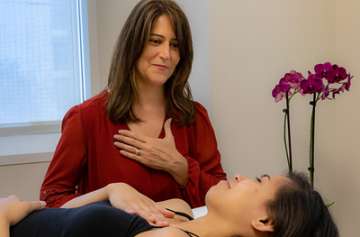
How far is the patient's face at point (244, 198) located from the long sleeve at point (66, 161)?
0.49 metres

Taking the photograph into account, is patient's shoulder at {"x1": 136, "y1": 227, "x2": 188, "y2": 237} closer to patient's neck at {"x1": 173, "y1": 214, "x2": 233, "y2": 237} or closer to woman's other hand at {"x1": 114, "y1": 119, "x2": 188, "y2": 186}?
patient's neck at {"x1": 173, "y1": 214, "x2": 233, "y2": 237}

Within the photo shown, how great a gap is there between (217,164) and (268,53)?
562 millimetres

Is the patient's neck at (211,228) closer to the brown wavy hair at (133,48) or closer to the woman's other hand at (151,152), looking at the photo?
the woman's other hand at (151,152)

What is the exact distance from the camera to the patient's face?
1.23 meters

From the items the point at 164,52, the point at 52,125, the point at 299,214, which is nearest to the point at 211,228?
the point at 299,214

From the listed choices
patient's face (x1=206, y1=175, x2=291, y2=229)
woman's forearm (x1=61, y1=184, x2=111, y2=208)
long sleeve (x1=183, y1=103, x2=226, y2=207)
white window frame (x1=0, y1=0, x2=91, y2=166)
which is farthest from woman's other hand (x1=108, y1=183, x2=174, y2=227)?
white window frame (x1=0, y1=0, x2=91, y2=166)

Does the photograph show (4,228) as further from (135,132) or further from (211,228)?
(135,132)

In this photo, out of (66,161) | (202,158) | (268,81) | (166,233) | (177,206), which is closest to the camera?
(166,233)

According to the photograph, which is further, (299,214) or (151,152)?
(151,152)

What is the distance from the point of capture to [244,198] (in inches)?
49.0

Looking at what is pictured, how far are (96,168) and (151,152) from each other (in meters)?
0.18

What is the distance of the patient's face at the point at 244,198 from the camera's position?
123 centimetres

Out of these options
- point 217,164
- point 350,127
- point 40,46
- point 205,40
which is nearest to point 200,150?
point 217,164

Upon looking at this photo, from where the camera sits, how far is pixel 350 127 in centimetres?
213
